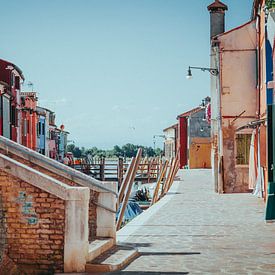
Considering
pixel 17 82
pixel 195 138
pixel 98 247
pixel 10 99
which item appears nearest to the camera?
pixel 98 247

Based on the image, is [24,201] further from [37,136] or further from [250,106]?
[37,136]

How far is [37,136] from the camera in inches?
2263

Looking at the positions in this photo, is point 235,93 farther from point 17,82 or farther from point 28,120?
point 28,120

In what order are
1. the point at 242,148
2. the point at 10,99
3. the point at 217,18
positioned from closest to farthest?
1. the point at 242,148
2. the point at 217,18
3. the point at 10,99

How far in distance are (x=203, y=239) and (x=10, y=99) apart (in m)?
32.6

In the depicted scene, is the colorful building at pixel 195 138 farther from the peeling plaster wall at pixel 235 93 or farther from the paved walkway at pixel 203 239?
the paved walkway at pixel 203 239

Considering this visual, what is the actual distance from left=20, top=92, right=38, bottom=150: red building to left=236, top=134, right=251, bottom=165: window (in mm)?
28600

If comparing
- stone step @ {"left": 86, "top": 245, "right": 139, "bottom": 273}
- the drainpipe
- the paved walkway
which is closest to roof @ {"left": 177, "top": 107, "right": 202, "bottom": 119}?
the paved walkway

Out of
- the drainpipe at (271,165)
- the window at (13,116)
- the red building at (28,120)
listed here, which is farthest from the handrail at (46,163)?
the red building at (28,120)

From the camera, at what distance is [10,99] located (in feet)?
139

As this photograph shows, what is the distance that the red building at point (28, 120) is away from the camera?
50.1 m

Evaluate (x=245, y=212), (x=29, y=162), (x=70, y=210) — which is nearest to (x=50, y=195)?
(x=70, y=210)

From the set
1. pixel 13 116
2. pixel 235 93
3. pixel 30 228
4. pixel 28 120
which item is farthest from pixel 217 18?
pixel 28 120

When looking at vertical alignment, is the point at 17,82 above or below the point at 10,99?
above
